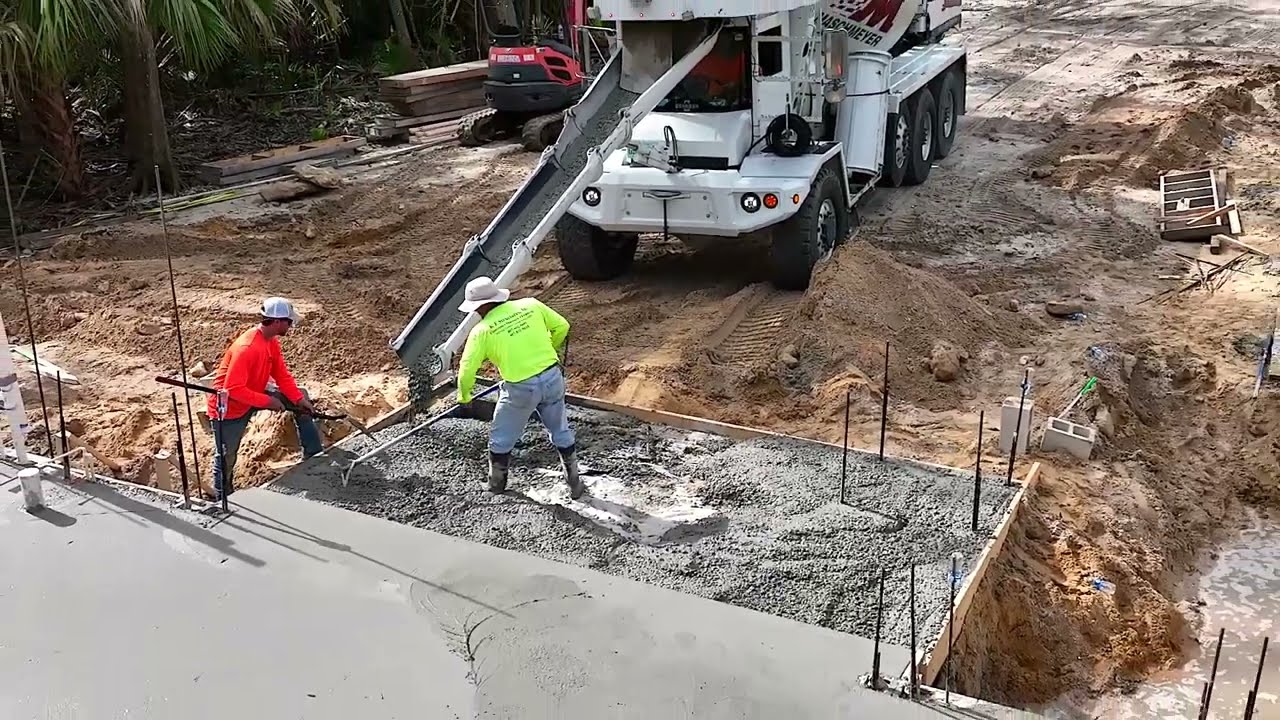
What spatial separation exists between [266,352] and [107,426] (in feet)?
8.07

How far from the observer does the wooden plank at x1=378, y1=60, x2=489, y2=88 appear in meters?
17.8

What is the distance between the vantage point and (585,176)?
8695mm

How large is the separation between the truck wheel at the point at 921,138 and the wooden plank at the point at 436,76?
7.55 m

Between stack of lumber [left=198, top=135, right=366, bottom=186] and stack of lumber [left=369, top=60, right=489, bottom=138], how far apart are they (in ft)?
2.02

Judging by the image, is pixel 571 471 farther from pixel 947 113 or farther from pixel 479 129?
pixel 479 129

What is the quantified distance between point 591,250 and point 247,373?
456 centimetres

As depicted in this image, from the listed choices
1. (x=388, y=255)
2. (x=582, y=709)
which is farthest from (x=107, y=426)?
(x=582, y=709)

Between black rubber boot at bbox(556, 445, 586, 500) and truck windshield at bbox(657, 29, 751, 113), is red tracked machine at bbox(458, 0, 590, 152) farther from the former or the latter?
black rubber boot at bbox(556, 445, 586, 500)

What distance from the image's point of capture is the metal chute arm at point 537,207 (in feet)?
26.4

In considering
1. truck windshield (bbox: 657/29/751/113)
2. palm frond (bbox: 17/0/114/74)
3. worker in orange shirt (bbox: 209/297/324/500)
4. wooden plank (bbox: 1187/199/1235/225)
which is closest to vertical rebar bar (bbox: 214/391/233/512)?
worker in orange shirt (bbox: 209/297/324/500)

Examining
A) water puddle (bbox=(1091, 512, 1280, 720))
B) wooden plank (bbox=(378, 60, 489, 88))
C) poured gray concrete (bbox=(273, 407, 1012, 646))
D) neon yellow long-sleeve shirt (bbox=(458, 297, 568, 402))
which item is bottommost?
water puddle (bbox=(1091, 512, 1280, 720))

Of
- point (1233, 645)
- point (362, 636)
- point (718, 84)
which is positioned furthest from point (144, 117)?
point (1233, 645)

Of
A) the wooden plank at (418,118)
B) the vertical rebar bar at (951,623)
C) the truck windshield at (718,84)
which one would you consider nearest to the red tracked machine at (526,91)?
the wooden plank at (418,118)

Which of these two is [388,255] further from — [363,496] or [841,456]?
[841,456]
